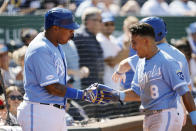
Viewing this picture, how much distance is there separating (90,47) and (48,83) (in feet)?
11.1

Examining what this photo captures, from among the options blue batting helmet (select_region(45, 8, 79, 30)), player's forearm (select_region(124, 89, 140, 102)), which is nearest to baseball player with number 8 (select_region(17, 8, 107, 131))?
blue batting helmet (select_region(45, 8, 79, 30))

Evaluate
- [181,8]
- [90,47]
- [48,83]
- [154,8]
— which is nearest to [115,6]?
[154,8]

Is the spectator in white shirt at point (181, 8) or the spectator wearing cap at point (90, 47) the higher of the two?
the spectator in white shirt at point (181, 8)

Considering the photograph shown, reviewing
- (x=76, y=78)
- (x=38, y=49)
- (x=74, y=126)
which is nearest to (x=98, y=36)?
(x=76, y=78)

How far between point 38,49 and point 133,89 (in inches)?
46.8

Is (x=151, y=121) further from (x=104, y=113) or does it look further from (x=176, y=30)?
(x=176, y=30)

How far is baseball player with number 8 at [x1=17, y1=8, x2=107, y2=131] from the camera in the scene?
3846 mm

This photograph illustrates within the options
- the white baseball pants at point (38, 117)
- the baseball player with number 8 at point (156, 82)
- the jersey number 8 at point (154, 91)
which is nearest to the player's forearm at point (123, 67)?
the baseball player with number 8 at point (156, 82)

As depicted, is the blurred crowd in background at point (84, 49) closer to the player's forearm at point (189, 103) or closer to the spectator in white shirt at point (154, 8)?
the spectator in white shirt at point (154, 8)

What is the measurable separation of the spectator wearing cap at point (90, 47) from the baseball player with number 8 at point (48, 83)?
9.76 feet

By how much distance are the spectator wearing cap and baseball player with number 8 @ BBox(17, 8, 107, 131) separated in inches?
117

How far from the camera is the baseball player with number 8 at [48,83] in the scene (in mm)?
3846

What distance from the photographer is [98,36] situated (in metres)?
7.46

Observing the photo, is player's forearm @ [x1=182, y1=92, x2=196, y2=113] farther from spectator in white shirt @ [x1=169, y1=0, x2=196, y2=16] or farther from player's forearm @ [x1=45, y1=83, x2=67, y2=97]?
spectator in white shirt @ [x1=169, y1=0, x2=196, y2=16]
